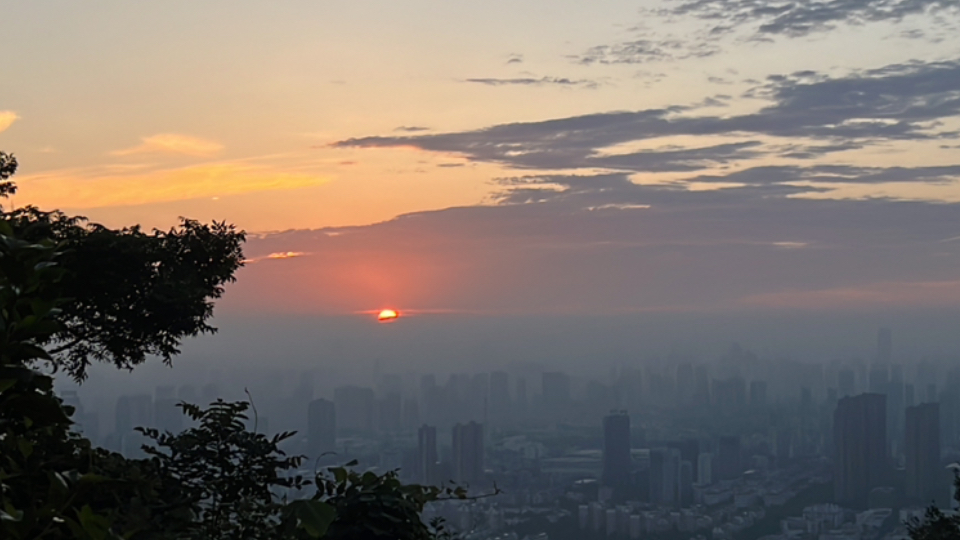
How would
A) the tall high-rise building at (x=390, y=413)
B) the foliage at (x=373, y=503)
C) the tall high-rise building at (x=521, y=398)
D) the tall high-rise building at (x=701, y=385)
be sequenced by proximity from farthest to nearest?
the tall high-rise building at (x=701, y=385)
the tall high-rise building at (x=521, y=398)
the tall high-rise building at (x=390, y=413)
the foliage at (x=373, y=503)

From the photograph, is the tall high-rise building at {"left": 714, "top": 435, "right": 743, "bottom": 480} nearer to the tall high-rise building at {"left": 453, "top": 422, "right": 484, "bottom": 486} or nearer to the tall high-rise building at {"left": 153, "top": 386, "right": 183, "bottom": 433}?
the tall high-rise building at {"left": 453, "top": 422, "right": 484, "bottom": 486}

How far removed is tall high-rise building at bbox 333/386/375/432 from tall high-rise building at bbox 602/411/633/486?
40.6 ft

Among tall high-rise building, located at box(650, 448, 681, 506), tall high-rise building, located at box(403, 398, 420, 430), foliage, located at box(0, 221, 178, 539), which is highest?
foliage, located at box(0, 221, 178, 539)

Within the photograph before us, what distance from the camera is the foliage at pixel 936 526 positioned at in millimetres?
14320

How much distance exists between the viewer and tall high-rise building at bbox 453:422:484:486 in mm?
21969

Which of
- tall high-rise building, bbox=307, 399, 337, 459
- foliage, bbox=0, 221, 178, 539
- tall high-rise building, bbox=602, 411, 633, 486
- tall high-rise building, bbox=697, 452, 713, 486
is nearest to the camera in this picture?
foliage, bbox=0, 221, 178, 539

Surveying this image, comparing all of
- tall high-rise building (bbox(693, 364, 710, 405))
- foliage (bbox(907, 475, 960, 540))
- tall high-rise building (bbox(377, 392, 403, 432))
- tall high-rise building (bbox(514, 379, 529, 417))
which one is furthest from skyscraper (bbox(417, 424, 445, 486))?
tall high-rise building (bbox(693, 364, 710, 405))

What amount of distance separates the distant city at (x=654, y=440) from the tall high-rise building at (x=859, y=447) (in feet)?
0.26

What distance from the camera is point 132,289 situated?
1216 centimetres

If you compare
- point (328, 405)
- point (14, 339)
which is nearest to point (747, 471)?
point (328, 405)

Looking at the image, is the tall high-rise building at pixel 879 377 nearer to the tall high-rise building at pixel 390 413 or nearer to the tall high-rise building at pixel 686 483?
the tall high-rise building at pixel 686 483

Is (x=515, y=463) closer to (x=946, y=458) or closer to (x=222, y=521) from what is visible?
(x=946, y=458)

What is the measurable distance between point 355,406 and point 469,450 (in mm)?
9850

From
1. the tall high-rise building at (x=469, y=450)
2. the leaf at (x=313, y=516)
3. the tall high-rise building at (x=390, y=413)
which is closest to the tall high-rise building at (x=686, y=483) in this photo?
the tall high-rise building at (x=390, y=413)
